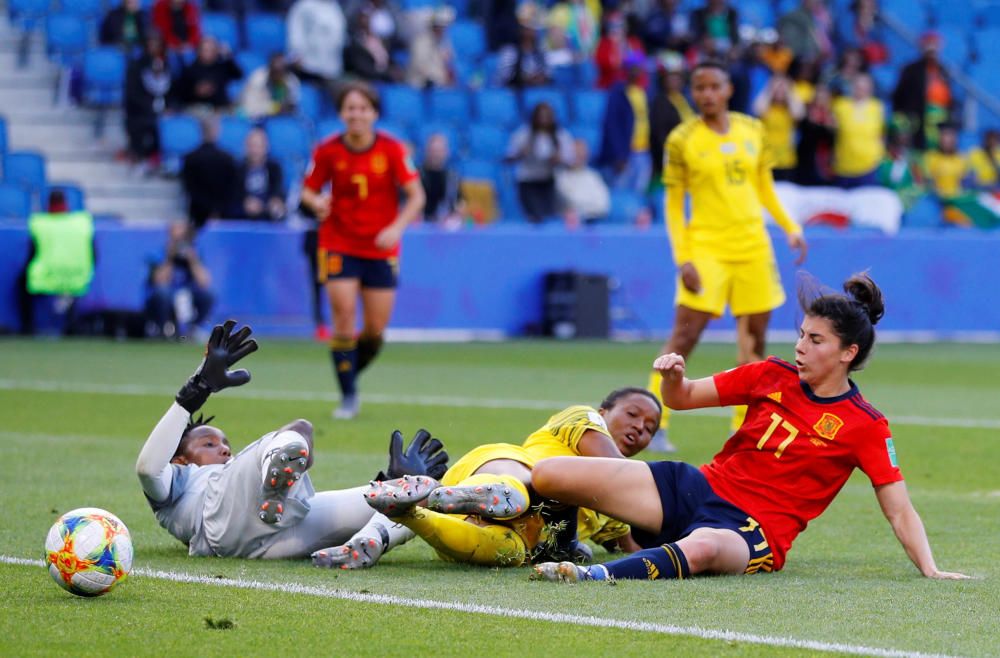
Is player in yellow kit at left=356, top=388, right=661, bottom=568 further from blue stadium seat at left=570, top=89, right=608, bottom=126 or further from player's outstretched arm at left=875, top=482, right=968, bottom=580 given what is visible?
blue stadium seat at left=570, top=89, right=608, bottom=126

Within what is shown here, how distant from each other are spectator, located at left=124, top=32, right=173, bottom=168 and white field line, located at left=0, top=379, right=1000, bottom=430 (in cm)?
747

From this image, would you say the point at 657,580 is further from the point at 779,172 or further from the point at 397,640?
the point at 779,172

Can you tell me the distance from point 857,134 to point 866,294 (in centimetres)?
1893

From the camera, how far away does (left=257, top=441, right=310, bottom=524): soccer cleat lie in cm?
614

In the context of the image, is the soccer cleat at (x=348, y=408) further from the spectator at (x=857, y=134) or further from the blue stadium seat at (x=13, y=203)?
the spectator at (x=857, y=134)

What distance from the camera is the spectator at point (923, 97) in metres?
26.6

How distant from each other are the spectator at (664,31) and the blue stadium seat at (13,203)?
9438mm

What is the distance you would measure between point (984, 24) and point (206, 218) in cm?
1632

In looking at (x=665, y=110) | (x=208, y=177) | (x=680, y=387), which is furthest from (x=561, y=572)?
(x=665, y=110)

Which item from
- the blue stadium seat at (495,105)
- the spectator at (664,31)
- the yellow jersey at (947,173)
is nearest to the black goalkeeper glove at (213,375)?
the blue stadium seat at (495,105)

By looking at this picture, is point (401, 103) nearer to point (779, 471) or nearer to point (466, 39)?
point (466, 39)

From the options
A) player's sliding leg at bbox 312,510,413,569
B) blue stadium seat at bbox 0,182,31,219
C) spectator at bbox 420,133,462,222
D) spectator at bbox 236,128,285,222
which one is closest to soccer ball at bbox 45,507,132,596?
player's sliding leg at bbox 312,510,413,569

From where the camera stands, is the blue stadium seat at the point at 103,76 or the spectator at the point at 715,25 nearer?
the blue stadium seat at the point at 103,76

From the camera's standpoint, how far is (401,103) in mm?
23594
